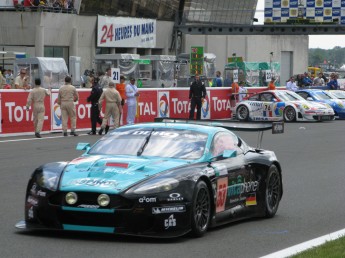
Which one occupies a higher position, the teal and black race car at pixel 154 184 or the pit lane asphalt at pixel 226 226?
the teal and black race car at pixel 154 184

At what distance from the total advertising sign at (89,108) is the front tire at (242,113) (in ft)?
3.45

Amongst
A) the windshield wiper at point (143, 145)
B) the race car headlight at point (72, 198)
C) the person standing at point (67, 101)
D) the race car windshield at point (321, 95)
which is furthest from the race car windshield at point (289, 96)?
the race car headlight at point (72, 198)

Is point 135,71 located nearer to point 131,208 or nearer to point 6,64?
point 6,64

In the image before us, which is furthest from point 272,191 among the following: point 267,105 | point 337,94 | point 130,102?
point 337,94

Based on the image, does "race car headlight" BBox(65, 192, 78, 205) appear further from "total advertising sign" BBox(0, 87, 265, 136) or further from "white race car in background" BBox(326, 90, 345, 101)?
"white race car in background" BBox(326, 90, 345, 101)

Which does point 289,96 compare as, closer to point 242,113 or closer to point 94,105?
point 242,113

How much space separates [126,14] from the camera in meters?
57.8

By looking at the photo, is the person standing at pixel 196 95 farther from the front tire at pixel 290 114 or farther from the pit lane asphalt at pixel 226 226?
the pit lane asphalt at pixel 226 226

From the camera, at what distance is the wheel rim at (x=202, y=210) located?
9125 millimetres

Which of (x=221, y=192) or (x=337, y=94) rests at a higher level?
(x=221, y=192)

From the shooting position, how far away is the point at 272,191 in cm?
1122

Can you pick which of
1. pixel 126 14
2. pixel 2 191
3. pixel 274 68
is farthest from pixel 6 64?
pixel 2 191

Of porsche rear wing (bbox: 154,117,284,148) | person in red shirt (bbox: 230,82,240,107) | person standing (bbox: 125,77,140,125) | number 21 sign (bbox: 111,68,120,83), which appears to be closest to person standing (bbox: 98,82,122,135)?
person standing (bbox: 125,77,140,125)

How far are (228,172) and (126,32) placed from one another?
158ft
